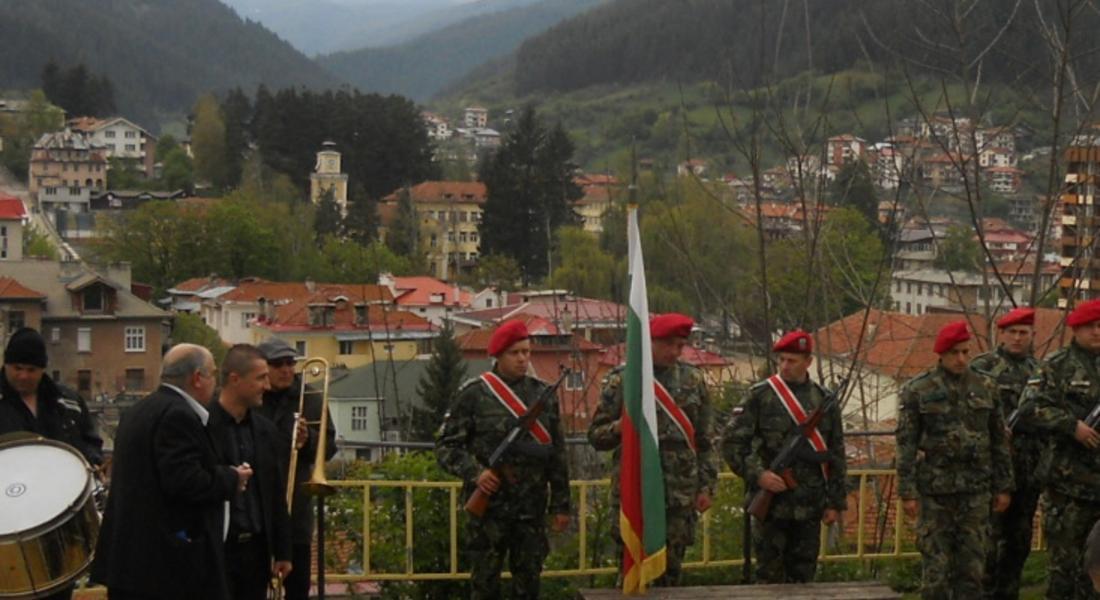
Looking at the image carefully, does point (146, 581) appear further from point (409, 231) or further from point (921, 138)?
point (409, 231)

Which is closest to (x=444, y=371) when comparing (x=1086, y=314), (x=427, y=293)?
(x=1086, y=314)

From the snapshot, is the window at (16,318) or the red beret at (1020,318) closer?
the red beret at (1020,318)

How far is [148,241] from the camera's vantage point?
100625 millimetres

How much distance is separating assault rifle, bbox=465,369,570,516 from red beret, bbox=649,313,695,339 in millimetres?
463

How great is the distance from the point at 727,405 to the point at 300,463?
11.7m

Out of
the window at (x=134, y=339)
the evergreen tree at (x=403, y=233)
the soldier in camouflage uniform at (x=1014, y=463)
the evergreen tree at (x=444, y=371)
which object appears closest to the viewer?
the soldier in camouflage uniform at (x=1014, y=463)

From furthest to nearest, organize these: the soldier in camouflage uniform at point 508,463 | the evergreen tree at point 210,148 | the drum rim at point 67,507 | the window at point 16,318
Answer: the evergreen tree at point 210,148 < the window at point 16,318 < the soldier in camouflage uniform at point 508,463 < the drum rim at point 67,507

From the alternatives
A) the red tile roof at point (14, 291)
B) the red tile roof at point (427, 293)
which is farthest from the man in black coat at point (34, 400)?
the red tile roof at point (427, 293)

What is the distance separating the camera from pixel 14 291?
Result: 6862 centimetres

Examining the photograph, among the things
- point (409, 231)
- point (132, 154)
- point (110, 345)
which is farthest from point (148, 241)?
point (132, 154)

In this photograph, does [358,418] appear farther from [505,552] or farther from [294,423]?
[294,423]

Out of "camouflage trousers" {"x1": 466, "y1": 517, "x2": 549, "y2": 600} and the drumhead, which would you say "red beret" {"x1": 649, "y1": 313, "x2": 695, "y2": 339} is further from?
the drumhead

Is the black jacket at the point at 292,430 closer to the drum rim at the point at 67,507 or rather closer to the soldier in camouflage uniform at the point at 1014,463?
the drum rim at the point at 67,507

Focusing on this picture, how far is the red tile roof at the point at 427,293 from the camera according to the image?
79500 mm
